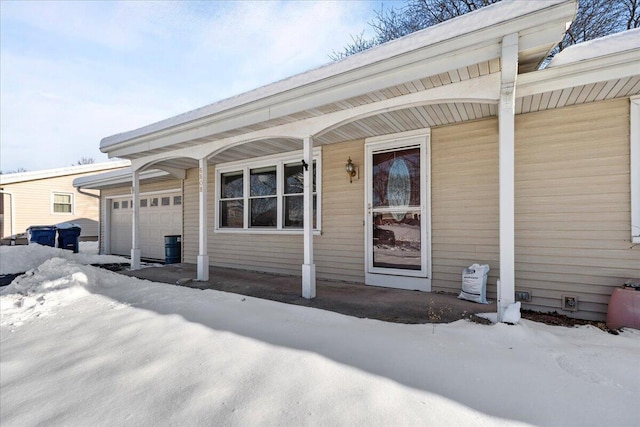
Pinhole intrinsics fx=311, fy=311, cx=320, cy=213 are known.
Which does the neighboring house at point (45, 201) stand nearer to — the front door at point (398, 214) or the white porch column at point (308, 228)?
the white porch column at point (308, 228)

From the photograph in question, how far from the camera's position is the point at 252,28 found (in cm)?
771

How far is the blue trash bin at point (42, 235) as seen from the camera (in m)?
9.16

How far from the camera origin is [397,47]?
3.11 metres

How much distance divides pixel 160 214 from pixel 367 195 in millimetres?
6607

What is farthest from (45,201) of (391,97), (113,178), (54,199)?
(391,97)

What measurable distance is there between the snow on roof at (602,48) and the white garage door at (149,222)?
321 inches

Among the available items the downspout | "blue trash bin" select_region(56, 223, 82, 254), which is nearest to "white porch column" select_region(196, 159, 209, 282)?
"blue trash bin" select_region(56, 223, 82, 254)

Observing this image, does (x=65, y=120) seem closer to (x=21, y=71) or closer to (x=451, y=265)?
(x=21, y=71)

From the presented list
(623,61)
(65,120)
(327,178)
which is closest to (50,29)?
(327,178)

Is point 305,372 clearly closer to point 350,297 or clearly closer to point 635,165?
point 350,297

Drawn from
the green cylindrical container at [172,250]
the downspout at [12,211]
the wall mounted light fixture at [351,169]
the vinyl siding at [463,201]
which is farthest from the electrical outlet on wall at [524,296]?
the downspout at [12,211]

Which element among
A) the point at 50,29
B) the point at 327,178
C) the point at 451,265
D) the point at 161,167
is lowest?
the point at 451,265

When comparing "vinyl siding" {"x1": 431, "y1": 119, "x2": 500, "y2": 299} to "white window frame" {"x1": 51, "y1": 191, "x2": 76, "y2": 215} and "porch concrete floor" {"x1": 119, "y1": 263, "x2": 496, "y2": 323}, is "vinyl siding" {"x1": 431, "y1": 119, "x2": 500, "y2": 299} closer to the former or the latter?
"porch concrete floor" {"x1": 119, "y1": 263, "x2": 496, "y2": 323}

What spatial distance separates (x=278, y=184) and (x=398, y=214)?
244 cm
